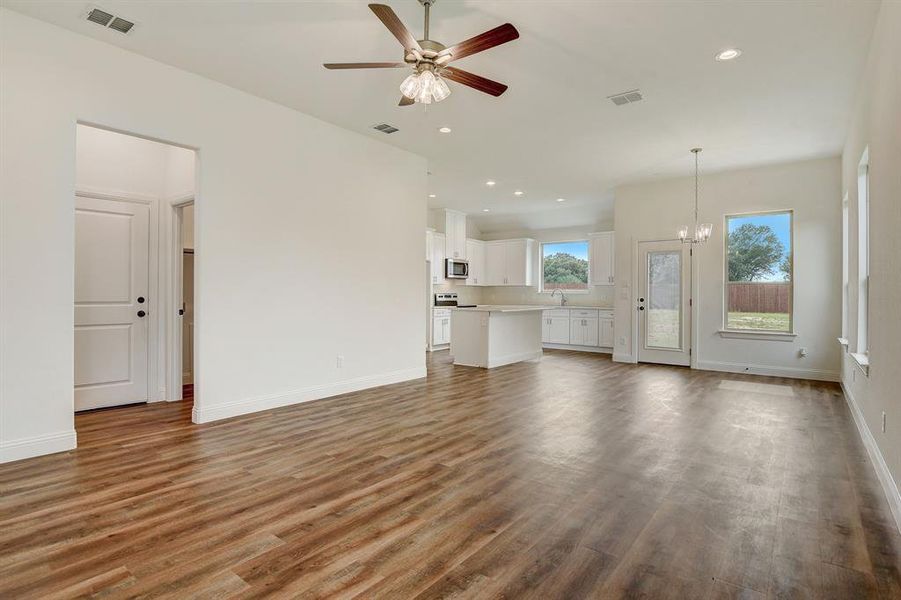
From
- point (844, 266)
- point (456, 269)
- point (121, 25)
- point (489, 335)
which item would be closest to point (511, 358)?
point (489, 335)

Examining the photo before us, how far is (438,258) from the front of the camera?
9758mm

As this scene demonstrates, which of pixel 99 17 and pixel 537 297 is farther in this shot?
pixel 537 297

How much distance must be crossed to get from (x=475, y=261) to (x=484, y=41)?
8296mm

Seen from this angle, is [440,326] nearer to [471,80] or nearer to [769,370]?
[769,370]

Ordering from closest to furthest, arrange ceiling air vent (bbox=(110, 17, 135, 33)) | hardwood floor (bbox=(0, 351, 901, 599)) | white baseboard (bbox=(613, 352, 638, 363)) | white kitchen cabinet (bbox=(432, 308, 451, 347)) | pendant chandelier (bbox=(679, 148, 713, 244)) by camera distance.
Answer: hardwood floor (bbox=(0, 351, 901, 599)), ceiling air vent (bbox=(110, 17, 135, 33)), pendant chandelier (bbox=(679, 148, 713, 244)), white baseboard (bbox=(613, 352, 638, 363)), white kitchen cabinet (bbox=(432, 308, 451, 347))

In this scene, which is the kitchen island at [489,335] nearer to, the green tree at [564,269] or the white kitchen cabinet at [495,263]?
the green tree at [564,269]

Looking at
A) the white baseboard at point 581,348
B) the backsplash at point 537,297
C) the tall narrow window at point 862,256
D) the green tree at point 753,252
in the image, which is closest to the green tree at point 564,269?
the backsplash at point 537,297

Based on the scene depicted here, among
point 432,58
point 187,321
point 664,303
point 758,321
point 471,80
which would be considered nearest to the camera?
point 432,58

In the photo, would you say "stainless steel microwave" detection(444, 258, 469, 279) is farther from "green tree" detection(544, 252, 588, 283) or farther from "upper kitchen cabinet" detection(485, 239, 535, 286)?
"green tree" detection(544, 252, 588, 283)

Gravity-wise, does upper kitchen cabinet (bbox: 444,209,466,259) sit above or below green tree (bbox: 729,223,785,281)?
above

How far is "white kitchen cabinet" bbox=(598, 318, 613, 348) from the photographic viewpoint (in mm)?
9164

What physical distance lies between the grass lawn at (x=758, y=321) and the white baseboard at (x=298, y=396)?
4669 mm

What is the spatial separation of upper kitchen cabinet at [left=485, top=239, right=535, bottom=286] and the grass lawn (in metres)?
4.48

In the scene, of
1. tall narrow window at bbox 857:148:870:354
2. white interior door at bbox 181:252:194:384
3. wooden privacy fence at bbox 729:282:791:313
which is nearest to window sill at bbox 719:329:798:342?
wooden privacy fence at bbox 729:282:791:313
